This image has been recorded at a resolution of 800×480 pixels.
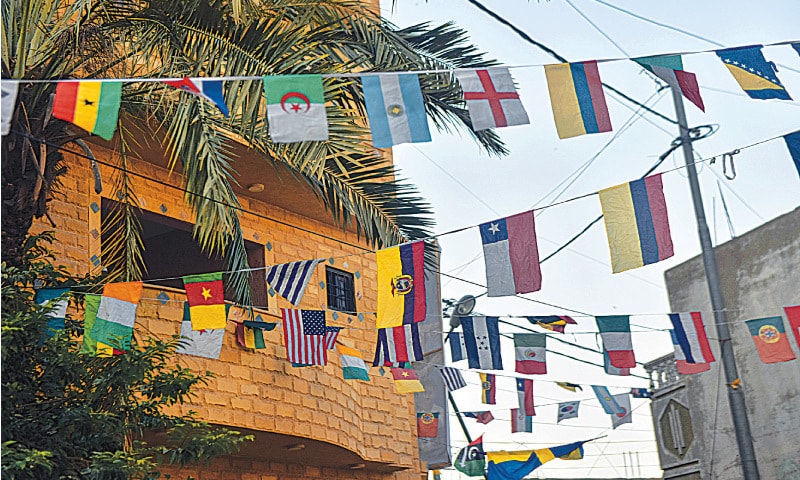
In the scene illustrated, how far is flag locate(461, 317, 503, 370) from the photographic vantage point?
1248 cm

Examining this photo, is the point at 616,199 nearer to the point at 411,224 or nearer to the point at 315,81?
the point at 411,224

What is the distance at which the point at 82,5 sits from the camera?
28.1ft

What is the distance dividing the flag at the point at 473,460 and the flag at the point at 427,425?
83.4 inches

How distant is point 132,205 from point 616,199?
5.61 meters

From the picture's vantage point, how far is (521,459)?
1636 centimetres

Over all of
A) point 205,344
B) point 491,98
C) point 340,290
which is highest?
point 340,290

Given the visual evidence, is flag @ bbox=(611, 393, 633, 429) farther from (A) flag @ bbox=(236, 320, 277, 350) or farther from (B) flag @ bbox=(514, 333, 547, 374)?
(A) flag @ bbox=(236, 320, 277, 350)

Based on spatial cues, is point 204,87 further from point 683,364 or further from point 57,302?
point 683,364

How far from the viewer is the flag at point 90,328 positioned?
8.44 m

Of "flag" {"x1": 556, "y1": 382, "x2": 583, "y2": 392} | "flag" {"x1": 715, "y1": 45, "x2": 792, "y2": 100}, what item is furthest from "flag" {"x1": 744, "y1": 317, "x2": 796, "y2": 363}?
"flag" {"x1": 715, "y1": 45, "x2": 792, "y2": 100}

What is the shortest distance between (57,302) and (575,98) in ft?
13.7

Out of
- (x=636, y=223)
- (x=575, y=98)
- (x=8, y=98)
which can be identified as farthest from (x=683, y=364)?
(x=8, y=98)

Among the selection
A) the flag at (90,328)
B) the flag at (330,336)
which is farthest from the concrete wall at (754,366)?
the flag at (90,328)

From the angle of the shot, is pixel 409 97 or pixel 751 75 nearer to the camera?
pixel 409 97
